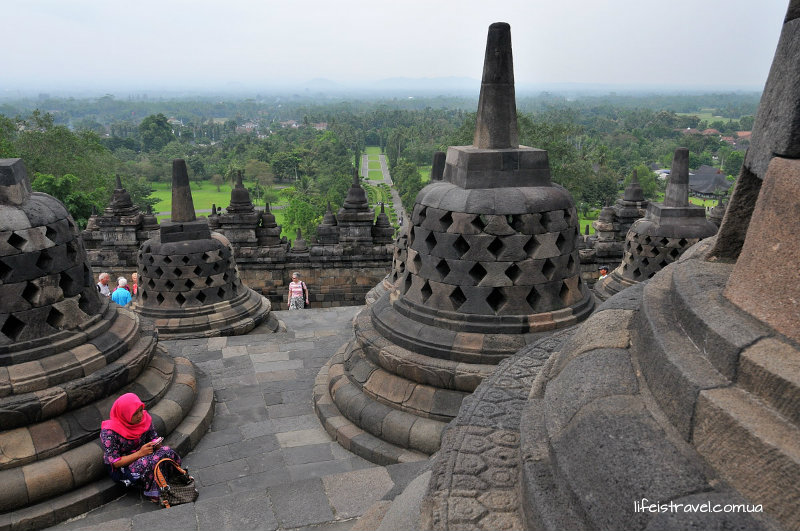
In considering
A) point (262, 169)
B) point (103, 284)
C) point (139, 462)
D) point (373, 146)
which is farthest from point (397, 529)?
point (373, 146)

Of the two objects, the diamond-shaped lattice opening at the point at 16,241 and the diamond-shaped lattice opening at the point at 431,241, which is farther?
the diamond-shaped lattice opening at the point at 431,241

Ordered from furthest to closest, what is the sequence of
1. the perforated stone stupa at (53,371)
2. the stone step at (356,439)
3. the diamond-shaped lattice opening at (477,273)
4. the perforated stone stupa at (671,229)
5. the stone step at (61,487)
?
1. the perforated stone stupa at (671,229)
2. the diamond-shaped lattice opening at (477,273)
3. the stone step at (356,439)
4. the perforated stone stupa at (53,371)
5. the stone step at (61,487)

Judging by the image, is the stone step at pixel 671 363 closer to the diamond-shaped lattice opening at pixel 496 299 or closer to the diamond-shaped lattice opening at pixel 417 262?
the diamond-shaped lattice opening at pixel 496 299

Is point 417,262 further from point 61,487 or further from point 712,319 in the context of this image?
point 712,319

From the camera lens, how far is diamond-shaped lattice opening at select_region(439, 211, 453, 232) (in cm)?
473

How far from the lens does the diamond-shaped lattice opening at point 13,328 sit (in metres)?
4.17

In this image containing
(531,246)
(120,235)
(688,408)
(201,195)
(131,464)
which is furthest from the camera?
(201,195)

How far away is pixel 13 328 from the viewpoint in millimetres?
4211

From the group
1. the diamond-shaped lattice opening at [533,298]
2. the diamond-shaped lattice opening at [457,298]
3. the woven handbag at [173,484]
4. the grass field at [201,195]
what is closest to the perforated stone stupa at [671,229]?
the diamond-shaped lattice opening at [533,298]

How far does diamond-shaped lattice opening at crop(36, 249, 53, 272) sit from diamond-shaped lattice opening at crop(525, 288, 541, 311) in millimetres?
3907

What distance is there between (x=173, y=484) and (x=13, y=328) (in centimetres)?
171

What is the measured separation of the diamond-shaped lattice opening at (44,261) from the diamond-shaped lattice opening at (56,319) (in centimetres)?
33

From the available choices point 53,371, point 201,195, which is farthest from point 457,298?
point 201,195

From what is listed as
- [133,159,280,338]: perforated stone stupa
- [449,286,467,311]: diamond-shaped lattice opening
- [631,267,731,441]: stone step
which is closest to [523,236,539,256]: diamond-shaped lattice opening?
[449,286,467,311]: diamond-shaped lattice opening
